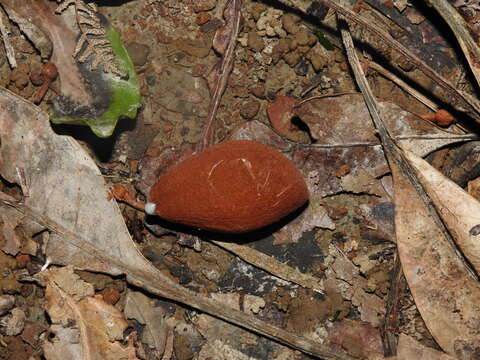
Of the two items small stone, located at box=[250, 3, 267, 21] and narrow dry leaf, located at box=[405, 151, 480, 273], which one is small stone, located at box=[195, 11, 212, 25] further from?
narrow dry leaf, located at box=[405, 151, 480, 273]

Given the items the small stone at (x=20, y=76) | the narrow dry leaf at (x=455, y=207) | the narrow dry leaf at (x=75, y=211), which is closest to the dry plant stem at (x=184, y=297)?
the narrow dry leaf at (x=75, y=211)

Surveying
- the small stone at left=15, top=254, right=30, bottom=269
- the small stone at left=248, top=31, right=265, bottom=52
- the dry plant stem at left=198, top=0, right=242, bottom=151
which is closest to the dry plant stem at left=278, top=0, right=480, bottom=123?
the small stone at left=248, top=31, right=265, bottom=52

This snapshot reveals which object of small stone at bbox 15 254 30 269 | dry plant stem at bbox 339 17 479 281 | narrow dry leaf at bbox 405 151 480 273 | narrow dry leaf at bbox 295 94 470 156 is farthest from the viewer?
small stone at bbox 15 254 30 269

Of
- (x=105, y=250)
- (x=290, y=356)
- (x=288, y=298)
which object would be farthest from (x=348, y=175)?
(x=105, y=250)

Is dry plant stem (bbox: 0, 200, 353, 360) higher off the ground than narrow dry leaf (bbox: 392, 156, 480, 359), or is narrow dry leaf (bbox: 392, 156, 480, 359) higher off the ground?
narrow dry leaf (bbox: 392, 156, 480, 359)

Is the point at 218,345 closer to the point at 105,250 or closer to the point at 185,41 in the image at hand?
the point at 105,250
